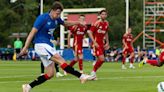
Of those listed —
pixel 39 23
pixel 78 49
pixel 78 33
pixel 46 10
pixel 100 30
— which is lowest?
pixel 46 10

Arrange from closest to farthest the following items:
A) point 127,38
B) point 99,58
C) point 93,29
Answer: point 99,58 → point 93,29 → point 127,38

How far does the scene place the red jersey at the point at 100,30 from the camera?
21547 millimetres

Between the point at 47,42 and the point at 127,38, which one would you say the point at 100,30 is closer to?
the point at 47,42

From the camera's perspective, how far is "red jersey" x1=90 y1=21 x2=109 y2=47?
2155 centimetres

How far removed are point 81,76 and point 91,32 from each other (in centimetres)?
704

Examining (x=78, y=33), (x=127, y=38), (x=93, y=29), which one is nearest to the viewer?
Result: (x=93, y=29)

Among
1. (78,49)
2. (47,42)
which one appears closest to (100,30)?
(78,49)

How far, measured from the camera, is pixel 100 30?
21688 millimetres

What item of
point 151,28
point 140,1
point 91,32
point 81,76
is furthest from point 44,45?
point 140,1

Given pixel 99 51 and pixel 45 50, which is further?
pixel 99 51

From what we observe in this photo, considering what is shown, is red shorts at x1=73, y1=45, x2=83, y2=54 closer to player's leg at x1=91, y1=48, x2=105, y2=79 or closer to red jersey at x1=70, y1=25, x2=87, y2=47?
red jersey at x1=70, y1=25, x2=87, y2=47

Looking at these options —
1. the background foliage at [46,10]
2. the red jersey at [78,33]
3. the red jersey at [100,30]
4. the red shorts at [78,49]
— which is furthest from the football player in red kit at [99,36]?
the background foliage at [46,10]

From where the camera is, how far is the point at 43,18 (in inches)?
566

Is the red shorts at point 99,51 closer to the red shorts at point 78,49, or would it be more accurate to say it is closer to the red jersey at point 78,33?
the red shorts at point 78,49
